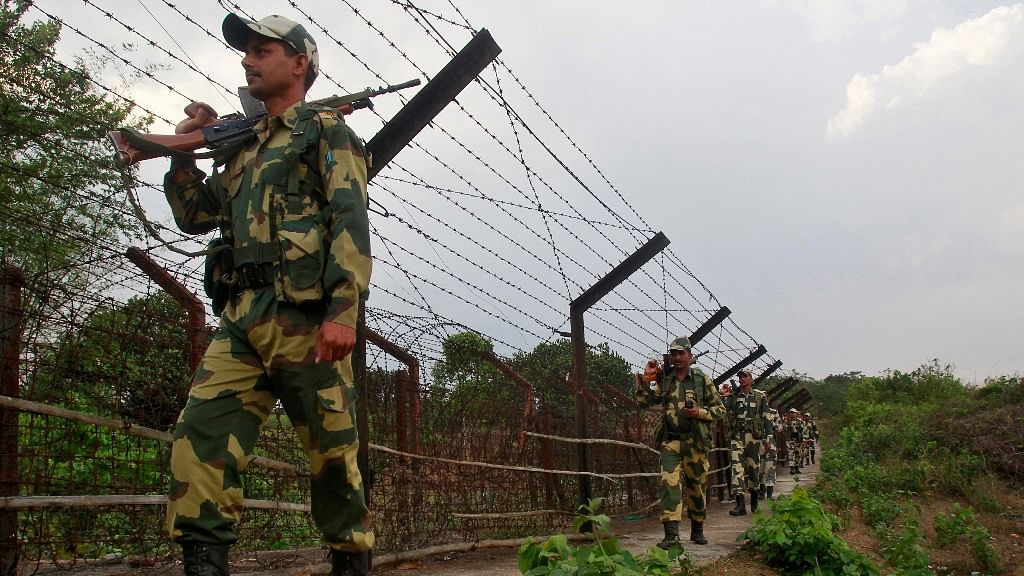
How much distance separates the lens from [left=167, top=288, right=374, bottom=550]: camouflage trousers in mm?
2459

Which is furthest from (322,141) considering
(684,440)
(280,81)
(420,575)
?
(684,440)

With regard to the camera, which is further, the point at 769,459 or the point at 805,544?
the point at 769,459

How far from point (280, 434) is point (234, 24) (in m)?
2.36

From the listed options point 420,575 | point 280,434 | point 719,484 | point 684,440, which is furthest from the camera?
point 719,484

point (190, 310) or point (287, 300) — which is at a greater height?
point (190, 310)

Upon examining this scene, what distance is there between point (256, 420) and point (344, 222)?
0.70 m

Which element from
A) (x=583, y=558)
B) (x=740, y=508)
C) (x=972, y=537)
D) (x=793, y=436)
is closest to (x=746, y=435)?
(x=740, y=508)

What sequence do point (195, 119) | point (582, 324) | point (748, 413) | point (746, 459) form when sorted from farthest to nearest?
point (748, 413) < point (746, 459) < point (582, 324) < point (195, 119)

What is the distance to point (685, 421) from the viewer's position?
727 centimetres

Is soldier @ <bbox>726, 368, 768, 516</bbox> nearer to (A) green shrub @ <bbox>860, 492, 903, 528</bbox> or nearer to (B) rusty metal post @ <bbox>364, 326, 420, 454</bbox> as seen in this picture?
(A) green shrub @ <bbox>860, 492, 903, 528</bbox>

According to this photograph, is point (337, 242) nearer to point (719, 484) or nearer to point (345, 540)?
point (345, 540)

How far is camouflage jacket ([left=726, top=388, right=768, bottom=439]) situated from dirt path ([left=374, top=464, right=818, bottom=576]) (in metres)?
1.29

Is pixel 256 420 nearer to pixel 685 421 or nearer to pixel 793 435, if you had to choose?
pixel 685 421

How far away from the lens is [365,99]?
3.45m
